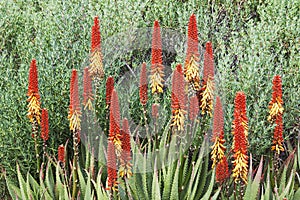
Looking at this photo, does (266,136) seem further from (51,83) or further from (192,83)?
(51,83)

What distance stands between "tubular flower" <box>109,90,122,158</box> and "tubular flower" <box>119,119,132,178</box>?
0.10ft

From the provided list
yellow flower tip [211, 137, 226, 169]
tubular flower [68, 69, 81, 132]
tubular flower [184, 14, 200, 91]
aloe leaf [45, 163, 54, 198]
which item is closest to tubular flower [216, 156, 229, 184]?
yellow flower tip [211, 137, 226, 169]

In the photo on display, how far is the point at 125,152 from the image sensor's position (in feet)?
8.54

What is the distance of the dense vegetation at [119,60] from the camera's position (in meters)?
3.71

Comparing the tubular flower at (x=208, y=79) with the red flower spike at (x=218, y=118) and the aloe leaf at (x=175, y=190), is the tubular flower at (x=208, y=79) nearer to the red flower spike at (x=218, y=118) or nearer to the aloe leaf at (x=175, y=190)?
the red flower spike at (x=218, y=118)

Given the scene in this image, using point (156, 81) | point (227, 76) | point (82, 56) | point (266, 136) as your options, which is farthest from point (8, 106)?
point (266, 136)

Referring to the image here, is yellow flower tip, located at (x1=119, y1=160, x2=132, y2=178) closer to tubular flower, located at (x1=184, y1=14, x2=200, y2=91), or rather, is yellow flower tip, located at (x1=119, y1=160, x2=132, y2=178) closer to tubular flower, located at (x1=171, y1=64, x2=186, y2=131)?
tubular flower, located at (x1=171, y1=64, x2=186, y2=131)

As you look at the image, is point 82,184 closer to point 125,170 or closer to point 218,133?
point 125,170

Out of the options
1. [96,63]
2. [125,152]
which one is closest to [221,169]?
[125,152]

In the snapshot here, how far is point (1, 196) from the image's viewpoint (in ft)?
12.6

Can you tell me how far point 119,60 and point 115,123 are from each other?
62.4 inches

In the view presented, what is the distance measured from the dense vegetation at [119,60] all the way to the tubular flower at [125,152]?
1.18 m

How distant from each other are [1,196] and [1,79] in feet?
3.16

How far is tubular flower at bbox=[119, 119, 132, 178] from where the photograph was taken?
250cm
